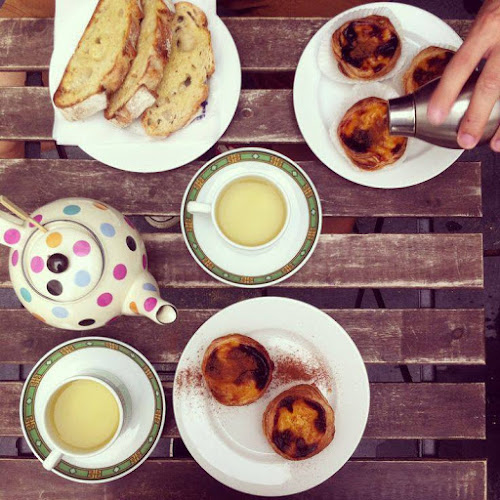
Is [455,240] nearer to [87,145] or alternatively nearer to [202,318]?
[202,318]

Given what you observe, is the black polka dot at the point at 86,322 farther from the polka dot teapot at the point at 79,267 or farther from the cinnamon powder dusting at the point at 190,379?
the cinnamon powder dusting at the point at 190,379

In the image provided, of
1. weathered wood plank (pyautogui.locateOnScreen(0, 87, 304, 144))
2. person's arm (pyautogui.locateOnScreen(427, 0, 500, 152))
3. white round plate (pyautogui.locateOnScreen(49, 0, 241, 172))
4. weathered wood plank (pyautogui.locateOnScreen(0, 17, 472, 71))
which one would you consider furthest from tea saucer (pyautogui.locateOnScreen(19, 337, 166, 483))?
person's arm (pyautogui.locateOnScreen(427, 0, 500, 152))

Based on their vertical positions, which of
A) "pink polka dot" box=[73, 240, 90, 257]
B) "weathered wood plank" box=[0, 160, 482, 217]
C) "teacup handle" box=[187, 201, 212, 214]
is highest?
"weathered wood plank" box=[0, 160, 482, 217]

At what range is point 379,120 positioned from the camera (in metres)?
0.96

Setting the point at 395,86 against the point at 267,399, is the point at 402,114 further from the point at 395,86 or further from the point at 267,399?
the point at 267,399

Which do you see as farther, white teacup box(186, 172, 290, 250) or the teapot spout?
white teacup box(186, 172, 290, 250)

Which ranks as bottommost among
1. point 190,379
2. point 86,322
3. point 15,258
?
point 190,379

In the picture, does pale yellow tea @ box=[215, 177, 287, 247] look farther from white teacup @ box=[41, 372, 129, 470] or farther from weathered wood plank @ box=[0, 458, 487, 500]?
weathered wood plank @ box=[0, 458, 487, 500]

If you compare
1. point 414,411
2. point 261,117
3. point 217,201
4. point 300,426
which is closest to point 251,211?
point 217,201

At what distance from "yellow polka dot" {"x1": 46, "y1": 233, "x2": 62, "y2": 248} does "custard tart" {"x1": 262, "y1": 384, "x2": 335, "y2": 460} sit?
0.49 m

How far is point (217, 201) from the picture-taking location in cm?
99

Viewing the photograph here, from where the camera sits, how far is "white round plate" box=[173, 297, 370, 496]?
0.98 metres

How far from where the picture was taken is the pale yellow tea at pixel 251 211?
99 centimetres

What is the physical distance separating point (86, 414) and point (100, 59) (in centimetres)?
70
